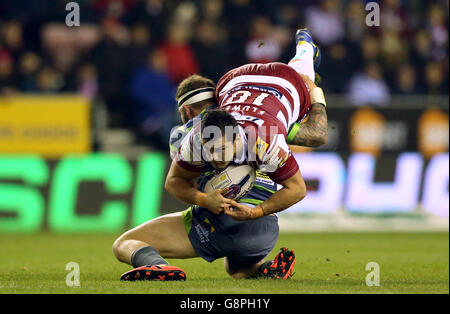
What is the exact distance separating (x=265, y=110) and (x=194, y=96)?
834mm

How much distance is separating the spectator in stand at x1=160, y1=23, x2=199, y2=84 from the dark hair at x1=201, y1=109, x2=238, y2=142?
849 cm

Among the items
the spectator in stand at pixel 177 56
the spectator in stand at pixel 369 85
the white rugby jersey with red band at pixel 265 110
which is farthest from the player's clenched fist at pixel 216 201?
the spectator in stand at pixel 369 85

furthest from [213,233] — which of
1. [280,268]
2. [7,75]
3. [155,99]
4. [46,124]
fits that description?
[7,75]

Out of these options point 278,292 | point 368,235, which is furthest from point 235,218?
point 368,235

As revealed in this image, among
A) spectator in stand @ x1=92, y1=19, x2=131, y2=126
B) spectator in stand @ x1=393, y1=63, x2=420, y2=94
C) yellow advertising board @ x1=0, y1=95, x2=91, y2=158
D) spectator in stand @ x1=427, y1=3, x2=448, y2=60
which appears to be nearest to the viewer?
yellow advertising board @ x1=0, y1=95, x2=91, y2=158

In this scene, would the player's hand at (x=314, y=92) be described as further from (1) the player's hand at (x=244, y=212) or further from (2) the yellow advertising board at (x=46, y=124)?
(2) the yellow advertising board at (x=46, y=124)

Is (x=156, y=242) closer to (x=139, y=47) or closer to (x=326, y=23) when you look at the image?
(x=139, y=47)

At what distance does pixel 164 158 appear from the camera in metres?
13.3

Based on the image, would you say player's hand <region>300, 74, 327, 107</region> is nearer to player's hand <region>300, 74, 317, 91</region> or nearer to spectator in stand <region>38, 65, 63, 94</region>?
player's hand <region>300, 74, 317, 91</region>

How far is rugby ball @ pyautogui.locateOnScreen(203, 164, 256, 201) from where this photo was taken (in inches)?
261

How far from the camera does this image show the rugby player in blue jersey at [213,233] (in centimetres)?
697

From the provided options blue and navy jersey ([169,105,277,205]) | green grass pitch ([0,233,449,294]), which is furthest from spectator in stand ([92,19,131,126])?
blue and navy jersey ([169,105,277,205])

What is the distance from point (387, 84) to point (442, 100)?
4.19 feet

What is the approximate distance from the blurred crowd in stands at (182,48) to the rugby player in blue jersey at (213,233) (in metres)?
7.07
